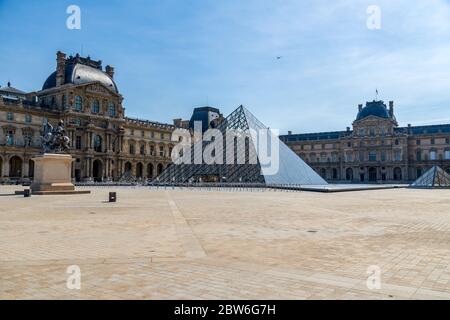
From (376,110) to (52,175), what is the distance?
6763cm

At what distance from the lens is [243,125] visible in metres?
40.7

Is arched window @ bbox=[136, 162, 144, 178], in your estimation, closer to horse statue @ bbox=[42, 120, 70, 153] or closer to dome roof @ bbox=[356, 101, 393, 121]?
dome roof @ bbox=[356, 101, 393, 121]

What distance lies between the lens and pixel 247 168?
1484 inches

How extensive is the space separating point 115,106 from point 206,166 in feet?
97.1

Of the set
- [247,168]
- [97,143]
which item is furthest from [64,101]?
[247,168]

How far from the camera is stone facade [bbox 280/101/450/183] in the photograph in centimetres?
7388

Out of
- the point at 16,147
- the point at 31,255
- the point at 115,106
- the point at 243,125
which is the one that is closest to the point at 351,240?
the point at 31,255

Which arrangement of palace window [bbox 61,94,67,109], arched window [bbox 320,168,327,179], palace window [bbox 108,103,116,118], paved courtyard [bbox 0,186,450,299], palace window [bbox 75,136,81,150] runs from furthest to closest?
arched window [bbox 320,168,327,179] < palace window [bbox 108,103,116,118] < palace window [bbox 75,136,81,150] < palace window [bbox 61,94,67,109] < paved courtyard [bbox 0,186,450,299]

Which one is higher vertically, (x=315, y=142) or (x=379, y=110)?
(x=379, y=110)

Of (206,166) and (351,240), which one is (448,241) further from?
(206,166)

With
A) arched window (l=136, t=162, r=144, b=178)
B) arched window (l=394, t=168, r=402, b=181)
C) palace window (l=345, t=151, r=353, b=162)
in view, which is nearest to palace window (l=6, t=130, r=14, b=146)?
arched window (l=136, t=162, r=144, b=178)
